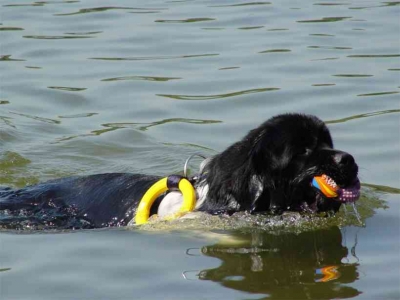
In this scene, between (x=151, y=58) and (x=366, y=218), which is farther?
(x=151, y=58)

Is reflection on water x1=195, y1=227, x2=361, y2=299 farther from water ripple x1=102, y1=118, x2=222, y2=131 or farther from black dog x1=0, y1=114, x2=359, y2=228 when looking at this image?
water ripple x1=102, y1=118, x2=222, y2=131

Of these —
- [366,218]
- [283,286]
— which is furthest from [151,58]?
[283,286]

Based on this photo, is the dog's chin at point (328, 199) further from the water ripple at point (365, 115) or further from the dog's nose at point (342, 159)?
the water ripple at point (365, 115)

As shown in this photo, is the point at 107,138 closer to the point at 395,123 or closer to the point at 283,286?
the point at 395,123

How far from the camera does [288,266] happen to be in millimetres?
6879

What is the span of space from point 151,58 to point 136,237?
611 cm

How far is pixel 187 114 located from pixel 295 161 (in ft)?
13.2

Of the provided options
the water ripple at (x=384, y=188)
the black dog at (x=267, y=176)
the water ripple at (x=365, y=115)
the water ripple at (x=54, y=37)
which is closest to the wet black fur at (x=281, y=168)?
the black dog at (x=267, y=176)

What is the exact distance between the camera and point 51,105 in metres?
11.6

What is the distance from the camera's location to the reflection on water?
638 cm

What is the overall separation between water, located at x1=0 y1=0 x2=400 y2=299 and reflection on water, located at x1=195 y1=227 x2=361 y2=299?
0.02m

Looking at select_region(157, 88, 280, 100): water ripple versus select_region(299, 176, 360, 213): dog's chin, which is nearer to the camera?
select_region(299, 176, 360, 213): dog's chin

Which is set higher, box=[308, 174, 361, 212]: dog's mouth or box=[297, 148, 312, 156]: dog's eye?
box=[297, 148, 312, 156]: dog's eye

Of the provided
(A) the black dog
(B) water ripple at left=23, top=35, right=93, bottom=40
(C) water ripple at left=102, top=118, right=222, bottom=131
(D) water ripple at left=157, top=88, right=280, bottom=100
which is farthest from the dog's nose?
(B) water ripple at left=23, top=35, right=93, bottom=40
